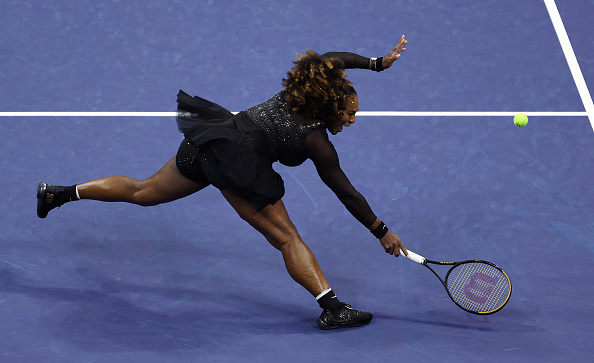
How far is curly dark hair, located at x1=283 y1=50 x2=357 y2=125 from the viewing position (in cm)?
496

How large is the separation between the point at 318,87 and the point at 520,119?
242 centimetres

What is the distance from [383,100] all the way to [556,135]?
141 centimetres

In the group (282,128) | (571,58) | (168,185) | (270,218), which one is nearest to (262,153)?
(282,128)

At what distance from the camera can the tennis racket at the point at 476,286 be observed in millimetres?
5539

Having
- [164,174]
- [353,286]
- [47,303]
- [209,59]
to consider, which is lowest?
[353,286]

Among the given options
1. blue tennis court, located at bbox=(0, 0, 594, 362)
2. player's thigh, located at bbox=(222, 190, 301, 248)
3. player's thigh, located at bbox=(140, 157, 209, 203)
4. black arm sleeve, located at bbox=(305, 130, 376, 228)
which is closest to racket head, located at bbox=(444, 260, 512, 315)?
blue tennis court, located at bbox=(0, 0, 594, 362)

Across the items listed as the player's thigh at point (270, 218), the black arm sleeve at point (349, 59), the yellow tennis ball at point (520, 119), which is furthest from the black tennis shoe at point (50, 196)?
the yellow tennis ball at point (520, 119)

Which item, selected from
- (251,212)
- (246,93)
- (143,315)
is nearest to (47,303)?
(143,315)

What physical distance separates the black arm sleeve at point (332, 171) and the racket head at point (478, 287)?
29.6 inches

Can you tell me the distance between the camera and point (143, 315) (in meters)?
5.66

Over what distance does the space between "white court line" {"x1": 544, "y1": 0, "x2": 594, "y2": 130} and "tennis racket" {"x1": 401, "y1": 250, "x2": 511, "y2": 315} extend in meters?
2.12

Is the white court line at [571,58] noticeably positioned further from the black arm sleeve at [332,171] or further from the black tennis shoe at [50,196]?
the black tennis shoe at [50,196]

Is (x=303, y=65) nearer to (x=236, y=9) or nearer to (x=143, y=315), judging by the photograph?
(x=143, y=315)

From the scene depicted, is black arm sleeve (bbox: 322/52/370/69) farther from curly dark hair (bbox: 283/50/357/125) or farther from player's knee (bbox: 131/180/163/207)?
player's knee (bbox: 131/180/163/207)
